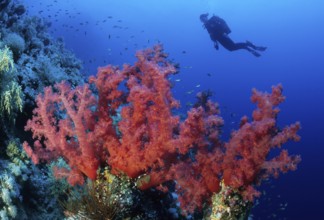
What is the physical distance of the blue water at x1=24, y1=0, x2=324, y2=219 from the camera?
31.0 meters

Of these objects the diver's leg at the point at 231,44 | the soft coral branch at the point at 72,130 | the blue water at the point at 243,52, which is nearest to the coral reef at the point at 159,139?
the soft coral branch at the point at 72,130

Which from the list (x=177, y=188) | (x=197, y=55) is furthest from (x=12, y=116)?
(x=197, y=55)

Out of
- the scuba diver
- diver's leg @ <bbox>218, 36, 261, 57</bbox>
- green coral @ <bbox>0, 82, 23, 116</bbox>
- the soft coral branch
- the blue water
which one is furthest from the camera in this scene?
the blue water

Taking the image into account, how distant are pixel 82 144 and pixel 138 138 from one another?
→ 0.71 metres

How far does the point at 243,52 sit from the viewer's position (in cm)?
13238

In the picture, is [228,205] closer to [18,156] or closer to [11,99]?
[18,156]

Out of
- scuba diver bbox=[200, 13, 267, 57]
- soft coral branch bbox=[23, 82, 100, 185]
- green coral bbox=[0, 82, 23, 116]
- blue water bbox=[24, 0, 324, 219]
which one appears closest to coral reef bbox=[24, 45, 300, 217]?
soft coral branch bbox=[23, 82, 100, 185]

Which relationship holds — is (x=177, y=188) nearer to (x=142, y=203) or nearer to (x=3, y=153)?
(x=142, y=203)

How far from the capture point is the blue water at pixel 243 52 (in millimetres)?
30953

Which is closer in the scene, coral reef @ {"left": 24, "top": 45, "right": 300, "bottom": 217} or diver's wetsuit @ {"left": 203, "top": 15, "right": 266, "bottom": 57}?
coral reef @ {"left": 24, "top": 45, "right": 300, "bottom": 217}

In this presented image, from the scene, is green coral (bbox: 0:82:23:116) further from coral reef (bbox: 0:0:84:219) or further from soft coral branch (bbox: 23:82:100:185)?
soft coral branch (bbox: 23:82:100:185)

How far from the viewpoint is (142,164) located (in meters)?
3.80

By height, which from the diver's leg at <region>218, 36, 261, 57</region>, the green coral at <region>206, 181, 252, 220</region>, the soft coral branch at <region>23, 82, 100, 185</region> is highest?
the diver's leg at <region>218, 36, 261, 57</region>

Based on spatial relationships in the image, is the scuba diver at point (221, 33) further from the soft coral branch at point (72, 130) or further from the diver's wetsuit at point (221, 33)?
the soft coral branch at point (72, 130)
